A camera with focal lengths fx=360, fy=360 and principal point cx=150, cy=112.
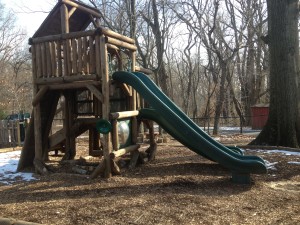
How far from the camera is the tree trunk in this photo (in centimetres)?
1120

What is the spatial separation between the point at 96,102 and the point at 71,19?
2526 mm

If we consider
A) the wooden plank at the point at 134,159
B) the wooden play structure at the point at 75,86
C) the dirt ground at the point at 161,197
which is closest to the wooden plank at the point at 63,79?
the wooden play structure at the point at 75,86

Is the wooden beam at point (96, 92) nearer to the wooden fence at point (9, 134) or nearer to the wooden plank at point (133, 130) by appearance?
the wooden plank at point (133, 130)

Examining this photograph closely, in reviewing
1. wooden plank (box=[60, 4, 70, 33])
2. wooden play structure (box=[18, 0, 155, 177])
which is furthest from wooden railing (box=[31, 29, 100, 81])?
wooden plank (box=[60, 4, 70, 33])

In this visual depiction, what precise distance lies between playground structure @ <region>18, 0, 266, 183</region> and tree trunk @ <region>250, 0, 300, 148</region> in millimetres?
3911

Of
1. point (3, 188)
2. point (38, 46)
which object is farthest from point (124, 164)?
point (38, 46)

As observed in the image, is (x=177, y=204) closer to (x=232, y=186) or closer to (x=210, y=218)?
(x=210, y=218)

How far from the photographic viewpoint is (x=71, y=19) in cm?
1034

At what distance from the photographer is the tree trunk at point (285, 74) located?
11.2 metres

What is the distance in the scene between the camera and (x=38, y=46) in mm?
8445

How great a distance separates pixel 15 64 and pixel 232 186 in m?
43.2

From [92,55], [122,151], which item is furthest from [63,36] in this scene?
[122,151]

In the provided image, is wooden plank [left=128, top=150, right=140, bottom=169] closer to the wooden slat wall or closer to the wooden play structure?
the wooden play structure

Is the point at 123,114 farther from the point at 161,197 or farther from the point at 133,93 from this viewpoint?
the point at 161,197
